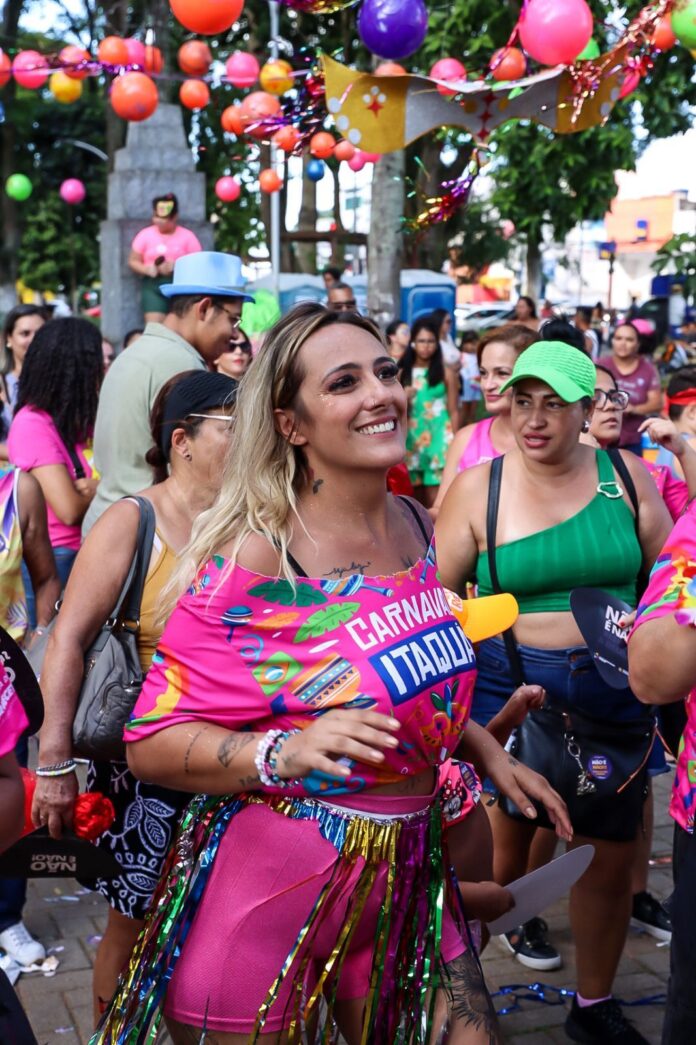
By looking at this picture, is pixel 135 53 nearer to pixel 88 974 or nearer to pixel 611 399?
pixel 611 399

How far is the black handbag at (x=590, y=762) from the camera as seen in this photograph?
3439 millimetres

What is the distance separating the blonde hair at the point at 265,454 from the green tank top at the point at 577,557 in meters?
1.29

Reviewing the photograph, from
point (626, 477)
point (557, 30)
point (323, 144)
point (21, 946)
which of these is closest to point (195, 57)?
point (323, 144)

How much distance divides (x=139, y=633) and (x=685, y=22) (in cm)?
456

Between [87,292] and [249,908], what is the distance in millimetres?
35510

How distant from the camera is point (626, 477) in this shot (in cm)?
370

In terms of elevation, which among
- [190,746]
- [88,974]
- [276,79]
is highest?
[276,79]

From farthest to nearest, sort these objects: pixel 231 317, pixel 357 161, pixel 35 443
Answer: pixel 357 161, pixel 35 443, pixel 231 317

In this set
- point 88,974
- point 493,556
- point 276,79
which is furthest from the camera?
point 276,79

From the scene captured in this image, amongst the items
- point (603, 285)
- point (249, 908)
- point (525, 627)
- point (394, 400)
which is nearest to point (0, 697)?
point (249, 908)

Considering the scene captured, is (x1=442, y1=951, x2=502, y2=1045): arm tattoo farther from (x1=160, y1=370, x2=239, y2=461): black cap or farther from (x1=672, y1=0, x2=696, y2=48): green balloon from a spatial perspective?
(x1=672, y1=0, x2=696, y2=48): green balloon

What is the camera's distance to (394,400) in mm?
2377

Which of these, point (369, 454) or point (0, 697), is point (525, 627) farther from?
point (0, 697)

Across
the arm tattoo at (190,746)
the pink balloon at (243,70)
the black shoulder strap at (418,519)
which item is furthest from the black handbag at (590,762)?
the pink balloon at (243,70)
